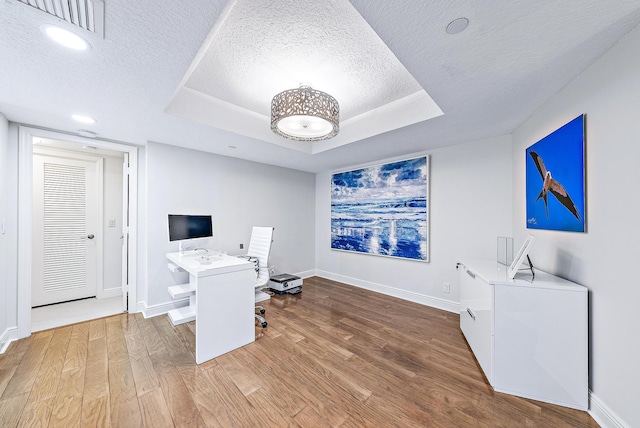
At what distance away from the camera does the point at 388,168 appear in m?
3.77

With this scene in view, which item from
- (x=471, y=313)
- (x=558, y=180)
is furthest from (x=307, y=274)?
(x=558, y=180)

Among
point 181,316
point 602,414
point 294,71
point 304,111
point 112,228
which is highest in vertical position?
point 294,71

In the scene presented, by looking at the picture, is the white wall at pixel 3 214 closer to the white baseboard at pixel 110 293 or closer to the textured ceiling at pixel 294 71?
the white baseboard at pixel 110 293

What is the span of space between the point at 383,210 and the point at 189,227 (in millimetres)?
2888

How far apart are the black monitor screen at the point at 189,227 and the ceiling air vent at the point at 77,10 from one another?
211 centimetres

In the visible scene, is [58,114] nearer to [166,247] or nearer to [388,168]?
[166,247]

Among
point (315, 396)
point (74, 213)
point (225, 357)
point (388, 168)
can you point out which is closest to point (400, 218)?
point (388, 168)

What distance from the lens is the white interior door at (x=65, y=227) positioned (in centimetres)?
325

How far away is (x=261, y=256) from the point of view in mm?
3201

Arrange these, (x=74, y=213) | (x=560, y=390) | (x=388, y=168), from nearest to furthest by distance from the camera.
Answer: (x=560, y=390)
(x=74, y=213)
(x=388, y=168)

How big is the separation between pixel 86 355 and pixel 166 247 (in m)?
1.29

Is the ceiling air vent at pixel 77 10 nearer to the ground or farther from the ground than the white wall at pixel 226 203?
farther from the ground

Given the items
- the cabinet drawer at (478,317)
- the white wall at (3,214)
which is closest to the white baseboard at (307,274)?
the cabinet drawer at (478,317)

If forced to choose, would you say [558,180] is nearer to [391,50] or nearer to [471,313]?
[471,313]
